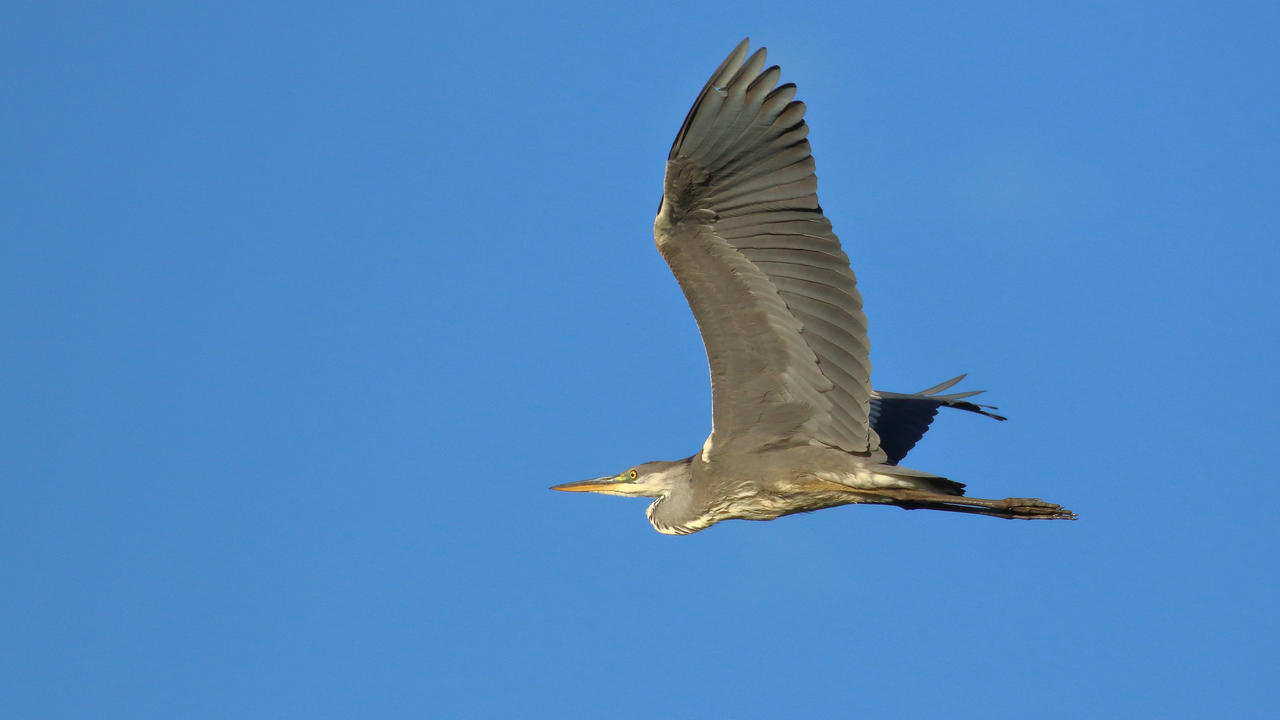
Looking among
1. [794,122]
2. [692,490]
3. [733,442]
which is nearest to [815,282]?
[794,122]

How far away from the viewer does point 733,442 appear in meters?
8.43

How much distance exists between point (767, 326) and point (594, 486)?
2.76 meters

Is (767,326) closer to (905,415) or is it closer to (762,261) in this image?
(762,261)

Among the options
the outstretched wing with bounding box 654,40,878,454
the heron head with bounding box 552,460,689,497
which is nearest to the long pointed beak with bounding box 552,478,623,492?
the heron head with bounding box 552,460,689,497

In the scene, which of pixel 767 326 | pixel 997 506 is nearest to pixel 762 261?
pixel 767 326

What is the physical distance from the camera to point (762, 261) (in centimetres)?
735

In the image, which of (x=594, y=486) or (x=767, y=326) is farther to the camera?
(x=594, y=486)

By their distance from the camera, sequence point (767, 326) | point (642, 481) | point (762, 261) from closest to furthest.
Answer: point (762, 261)
point (767, 326)
point (642, 481)

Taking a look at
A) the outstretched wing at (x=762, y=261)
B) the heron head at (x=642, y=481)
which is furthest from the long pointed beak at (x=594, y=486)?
the outstretched wing at (x=762, y=261)

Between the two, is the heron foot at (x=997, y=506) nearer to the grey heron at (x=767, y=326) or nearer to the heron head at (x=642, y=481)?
the grey heron at (x=767, y=326)

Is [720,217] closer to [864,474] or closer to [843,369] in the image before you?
[843,369]

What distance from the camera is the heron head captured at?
30.0 feet

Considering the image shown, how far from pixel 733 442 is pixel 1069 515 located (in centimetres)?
226

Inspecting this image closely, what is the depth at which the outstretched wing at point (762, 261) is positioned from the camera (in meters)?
6.96
